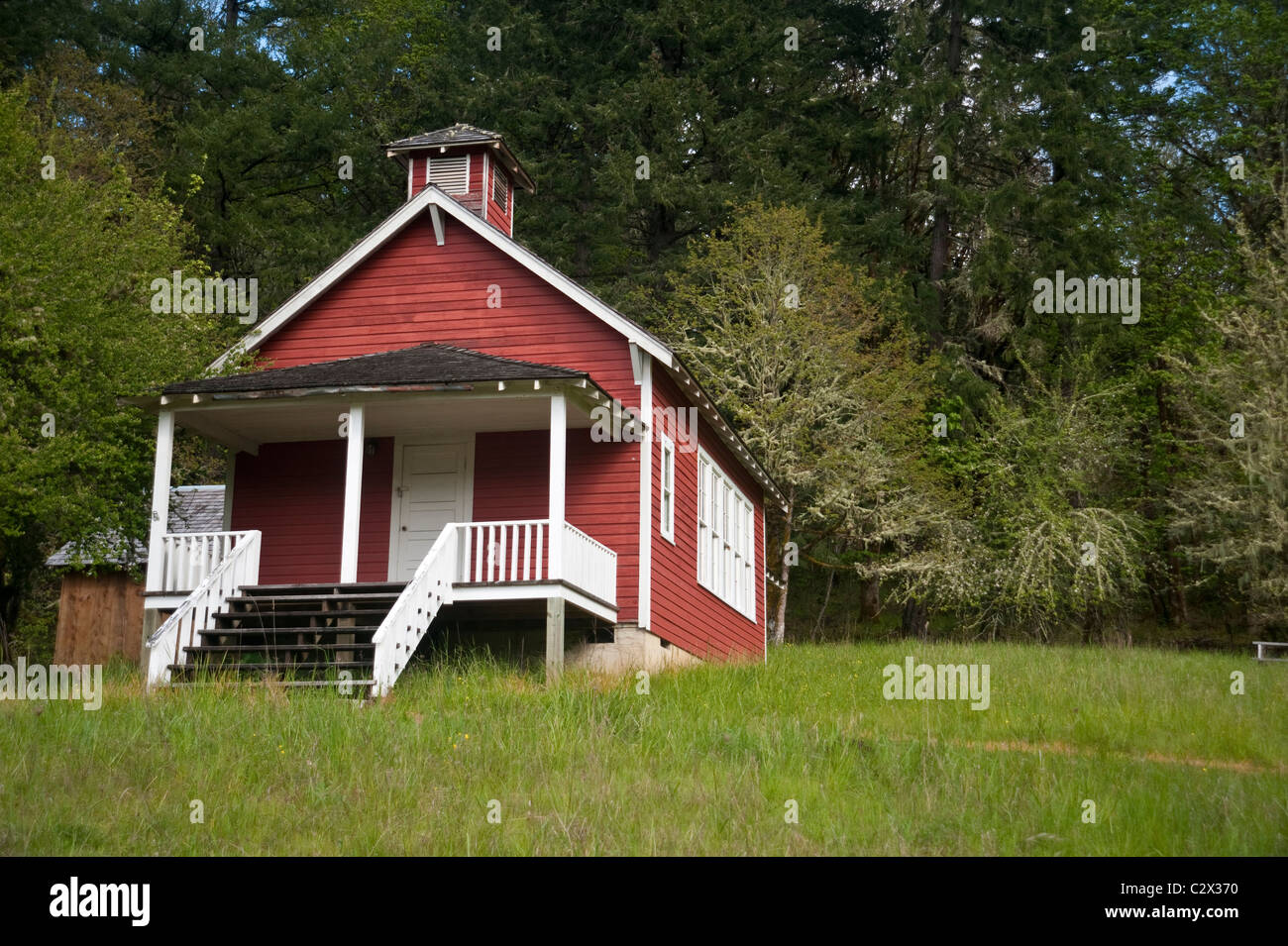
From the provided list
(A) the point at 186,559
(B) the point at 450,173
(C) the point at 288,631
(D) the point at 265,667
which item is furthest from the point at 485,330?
(D) the point at 265,667

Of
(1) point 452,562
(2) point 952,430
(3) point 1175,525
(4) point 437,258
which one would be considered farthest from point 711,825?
(2) point 952,430

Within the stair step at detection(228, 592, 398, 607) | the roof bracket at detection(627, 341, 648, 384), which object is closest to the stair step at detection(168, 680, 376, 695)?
the stair step at detection(228, 592, 398, 607)

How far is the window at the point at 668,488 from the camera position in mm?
18266

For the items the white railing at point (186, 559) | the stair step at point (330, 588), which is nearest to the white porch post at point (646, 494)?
the stair step at point (330, 588)

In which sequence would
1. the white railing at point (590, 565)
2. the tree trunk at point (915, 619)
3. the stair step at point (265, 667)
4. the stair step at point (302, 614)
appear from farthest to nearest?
the tree trunk at point (915, 619) < the white railing at point (590, 565) < the stair step at point (302, 614) < the stair step at point (265, 667)

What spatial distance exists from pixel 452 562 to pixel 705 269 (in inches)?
650

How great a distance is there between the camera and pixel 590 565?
16.1 m

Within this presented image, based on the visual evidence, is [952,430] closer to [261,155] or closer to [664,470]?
[664,470]

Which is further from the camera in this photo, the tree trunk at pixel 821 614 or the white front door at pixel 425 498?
the tree trunk at pixel 821 614

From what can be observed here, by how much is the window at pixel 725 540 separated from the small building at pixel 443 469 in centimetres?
9

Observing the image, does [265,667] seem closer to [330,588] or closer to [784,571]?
[330,588]

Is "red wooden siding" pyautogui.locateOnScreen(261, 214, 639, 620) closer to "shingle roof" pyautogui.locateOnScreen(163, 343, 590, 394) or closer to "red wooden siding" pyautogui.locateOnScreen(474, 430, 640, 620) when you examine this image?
"red wooden siding" pyautogui.locateOnScreen(474, 430, 640, 620)

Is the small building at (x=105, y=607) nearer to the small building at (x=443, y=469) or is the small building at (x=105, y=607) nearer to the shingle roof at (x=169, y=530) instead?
the shingle roof at (x=169, y=530)

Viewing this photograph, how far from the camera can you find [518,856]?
27.2ft
